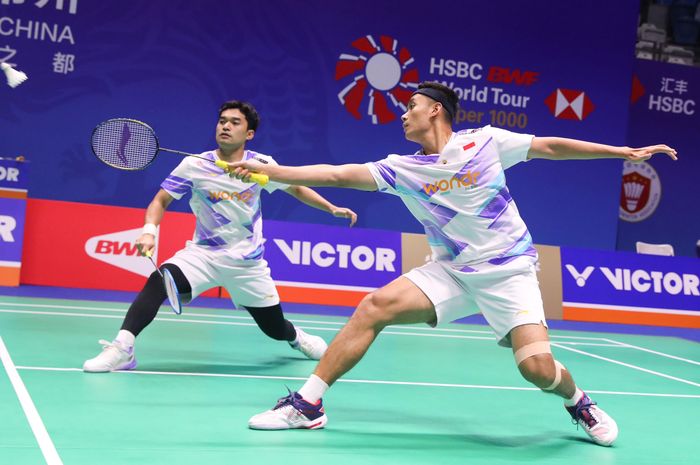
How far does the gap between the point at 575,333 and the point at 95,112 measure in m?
6.80

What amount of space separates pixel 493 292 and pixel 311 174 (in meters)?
→ 1.02

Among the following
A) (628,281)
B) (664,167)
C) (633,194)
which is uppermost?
(664,167)

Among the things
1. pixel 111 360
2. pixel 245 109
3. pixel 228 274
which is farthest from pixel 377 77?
pixel 111 360

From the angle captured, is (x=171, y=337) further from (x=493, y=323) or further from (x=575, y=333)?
(x=575, y=333)

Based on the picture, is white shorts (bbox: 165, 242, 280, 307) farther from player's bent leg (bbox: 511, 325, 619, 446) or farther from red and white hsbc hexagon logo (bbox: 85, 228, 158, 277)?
red and white hsbc hexagon logo (bbox: 85, 228, 158, 277)

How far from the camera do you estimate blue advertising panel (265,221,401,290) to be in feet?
30.0

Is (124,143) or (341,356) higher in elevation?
(124,143)

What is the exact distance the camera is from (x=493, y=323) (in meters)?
4.11

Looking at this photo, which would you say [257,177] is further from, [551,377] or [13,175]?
[13,175]

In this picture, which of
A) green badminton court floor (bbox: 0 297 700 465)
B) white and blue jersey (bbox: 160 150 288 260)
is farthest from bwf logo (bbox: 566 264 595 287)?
white and blue jersey (bbox: 160 150 288 260)

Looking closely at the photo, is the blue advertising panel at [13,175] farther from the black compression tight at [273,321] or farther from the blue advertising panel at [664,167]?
the blue advertising panel at [664,167]

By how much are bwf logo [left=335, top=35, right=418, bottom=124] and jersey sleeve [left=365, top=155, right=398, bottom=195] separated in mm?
8589

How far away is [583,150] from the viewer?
4.05 m

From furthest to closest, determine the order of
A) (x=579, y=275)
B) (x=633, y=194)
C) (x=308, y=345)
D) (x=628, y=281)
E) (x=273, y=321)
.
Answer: (x=633, y=194) → (x=628, y=281) → (x=579, y=275) → (x=308, y=345) → (x=273, y=321)
